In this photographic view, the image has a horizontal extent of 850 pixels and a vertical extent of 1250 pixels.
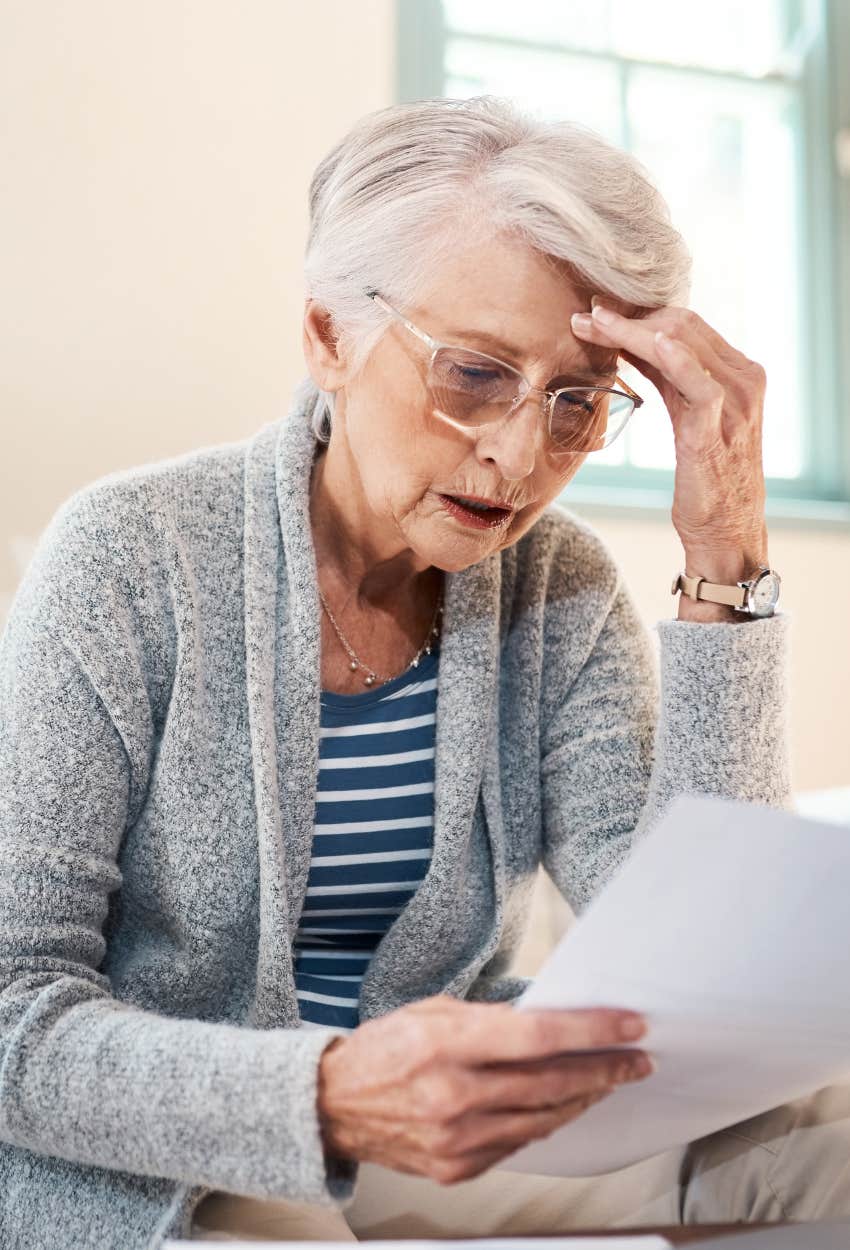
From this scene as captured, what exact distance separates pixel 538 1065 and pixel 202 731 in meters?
0.46

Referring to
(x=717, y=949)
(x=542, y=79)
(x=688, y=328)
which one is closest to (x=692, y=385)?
(x=688, y=328)

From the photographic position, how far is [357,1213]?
1044 millimetres

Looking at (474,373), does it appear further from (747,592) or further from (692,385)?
(747,592)

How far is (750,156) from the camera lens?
8.31ft

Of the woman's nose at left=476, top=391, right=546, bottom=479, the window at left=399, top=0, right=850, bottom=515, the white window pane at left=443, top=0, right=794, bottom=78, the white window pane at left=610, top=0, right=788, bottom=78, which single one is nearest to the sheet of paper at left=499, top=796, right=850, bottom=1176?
the woman's nose at left=476, top=391, right=546, bottom=479

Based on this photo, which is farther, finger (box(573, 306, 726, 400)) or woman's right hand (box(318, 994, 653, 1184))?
finger (box(573, 306, 726, 400))

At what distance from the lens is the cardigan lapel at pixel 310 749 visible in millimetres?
1023

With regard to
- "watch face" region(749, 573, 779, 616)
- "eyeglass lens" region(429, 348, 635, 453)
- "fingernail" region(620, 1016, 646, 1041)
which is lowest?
"watch face" region(749, 573, 779, 616)

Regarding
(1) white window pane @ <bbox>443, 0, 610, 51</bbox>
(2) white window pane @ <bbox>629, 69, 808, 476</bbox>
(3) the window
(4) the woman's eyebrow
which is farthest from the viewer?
(2) white window pane @ <bbox>629, 69, 808, 476</bbox>

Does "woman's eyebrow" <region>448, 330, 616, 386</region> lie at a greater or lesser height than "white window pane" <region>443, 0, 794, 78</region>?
lesser

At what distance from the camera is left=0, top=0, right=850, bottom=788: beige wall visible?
1.73 m

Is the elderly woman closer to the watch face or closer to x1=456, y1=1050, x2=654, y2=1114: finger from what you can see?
the watch face

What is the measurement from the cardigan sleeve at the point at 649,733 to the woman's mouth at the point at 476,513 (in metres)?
0.18

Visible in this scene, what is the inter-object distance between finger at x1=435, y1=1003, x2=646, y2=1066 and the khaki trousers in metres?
0.27
